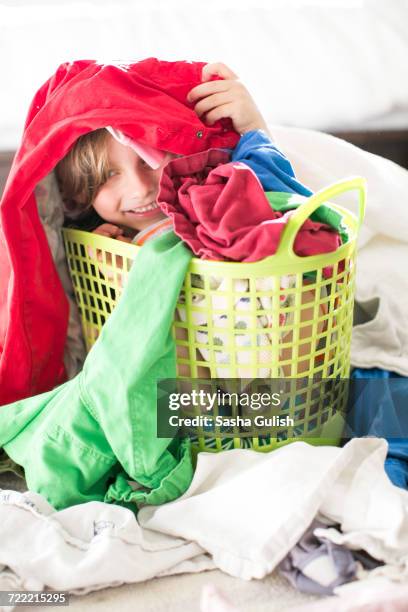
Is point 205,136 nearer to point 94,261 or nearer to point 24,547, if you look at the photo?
point 94,261

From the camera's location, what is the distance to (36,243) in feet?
3.63

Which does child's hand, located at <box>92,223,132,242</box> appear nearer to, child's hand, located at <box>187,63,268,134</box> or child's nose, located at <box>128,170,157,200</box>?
child's nose, located at <box>128,170,157,200</box>

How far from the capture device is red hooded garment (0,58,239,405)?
3.37 feet

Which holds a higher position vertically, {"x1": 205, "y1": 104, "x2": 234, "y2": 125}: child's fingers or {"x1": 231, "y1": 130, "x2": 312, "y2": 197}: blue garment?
{"x1": 205, "y1": 104, "x2": 234, "y2": 125}: child's fingers

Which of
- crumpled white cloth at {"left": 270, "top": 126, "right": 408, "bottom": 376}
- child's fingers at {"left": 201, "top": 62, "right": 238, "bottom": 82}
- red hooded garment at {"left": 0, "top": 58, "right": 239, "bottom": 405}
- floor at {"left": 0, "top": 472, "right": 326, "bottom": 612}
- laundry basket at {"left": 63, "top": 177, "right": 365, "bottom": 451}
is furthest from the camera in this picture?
crumpled white cloth at {"left": 270, "top": 126, "right": 408, "bottom": 376}

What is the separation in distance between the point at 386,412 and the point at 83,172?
0.58 metres

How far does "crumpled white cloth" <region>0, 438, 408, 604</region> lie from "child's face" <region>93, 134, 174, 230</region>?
43 cm

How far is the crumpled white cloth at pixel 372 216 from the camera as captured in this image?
1.28 metres

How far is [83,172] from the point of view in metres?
1.12

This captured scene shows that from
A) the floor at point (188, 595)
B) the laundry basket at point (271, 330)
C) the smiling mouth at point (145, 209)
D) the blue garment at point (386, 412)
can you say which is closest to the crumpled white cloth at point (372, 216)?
the blue garment at point (386, 412)

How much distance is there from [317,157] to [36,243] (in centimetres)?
59

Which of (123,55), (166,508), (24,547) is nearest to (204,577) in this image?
(166,508)

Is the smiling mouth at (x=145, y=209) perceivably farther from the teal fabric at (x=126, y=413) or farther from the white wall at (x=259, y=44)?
the white wall at (x=259, y=44)

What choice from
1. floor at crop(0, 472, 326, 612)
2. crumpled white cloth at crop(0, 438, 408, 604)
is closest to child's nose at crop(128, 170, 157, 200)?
crumpled white cloth at crop(0, 438, 408, 604)
